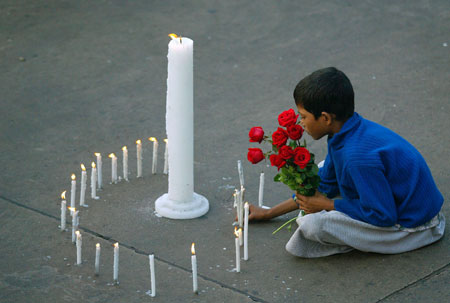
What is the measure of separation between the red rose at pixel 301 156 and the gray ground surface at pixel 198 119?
60cm

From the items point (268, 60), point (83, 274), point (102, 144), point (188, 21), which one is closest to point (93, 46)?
point (188, 21)

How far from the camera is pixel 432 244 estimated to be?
4109 millimetres

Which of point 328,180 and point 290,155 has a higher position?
point 290,155

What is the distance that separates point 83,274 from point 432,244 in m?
1.92

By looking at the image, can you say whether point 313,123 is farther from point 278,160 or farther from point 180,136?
point 180,136

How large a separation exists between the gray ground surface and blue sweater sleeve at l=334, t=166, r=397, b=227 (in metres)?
0.29

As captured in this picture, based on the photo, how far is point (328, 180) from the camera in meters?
4.23

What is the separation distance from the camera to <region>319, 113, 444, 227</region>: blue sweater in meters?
3.76

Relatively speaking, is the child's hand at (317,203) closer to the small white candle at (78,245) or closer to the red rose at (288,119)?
the red rose at (288,119)

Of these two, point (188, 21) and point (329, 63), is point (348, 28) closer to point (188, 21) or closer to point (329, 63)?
point (329, 63)

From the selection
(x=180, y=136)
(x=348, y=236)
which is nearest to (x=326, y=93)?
(x=348, y=236)

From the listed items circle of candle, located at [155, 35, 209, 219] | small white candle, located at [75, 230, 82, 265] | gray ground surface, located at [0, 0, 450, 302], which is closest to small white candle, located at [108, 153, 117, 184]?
gray ground surface, located at [0, 0, 450, 302]

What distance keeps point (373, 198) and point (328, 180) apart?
0.51 metres

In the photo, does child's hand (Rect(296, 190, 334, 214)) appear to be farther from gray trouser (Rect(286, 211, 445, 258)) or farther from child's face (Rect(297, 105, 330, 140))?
child's face (Rect(297, 105, 330, 140))
